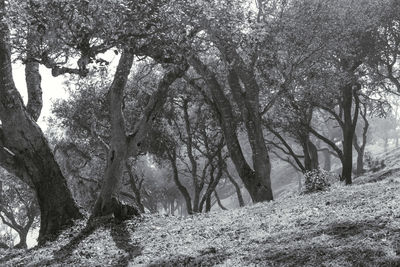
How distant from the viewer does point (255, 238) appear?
9.91 m

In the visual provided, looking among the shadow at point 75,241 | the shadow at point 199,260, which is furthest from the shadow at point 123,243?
the shadow at point 199,260

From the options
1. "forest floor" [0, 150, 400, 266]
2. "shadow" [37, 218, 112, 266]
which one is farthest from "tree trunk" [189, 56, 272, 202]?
"shadow" [37, 218, 112, 266]

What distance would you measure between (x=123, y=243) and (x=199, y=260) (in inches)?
131

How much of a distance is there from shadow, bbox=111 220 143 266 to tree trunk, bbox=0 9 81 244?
127cm

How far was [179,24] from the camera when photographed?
1078 centimetres

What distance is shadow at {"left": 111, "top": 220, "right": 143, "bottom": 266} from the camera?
404 inches

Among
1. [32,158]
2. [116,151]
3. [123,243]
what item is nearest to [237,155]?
[116,151]

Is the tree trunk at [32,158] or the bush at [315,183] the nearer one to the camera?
the tree trunk at [32,158]

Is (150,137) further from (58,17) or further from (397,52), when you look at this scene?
(58,17)

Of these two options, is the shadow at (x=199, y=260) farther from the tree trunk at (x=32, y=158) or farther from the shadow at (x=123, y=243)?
the tree trunk at (x=32, y=158)

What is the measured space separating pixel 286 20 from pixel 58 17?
13.9m

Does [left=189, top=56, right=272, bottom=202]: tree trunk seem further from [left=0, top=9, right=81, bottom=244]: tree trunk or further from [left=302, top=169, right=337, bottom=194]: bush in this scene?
[left=0, top=9, right=81, bottom=244]: tree trunk

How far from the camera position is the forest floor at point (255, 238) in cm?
784

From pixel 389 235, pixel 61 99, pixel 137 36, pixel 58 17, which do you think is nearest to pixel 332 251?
pixel 389 235
